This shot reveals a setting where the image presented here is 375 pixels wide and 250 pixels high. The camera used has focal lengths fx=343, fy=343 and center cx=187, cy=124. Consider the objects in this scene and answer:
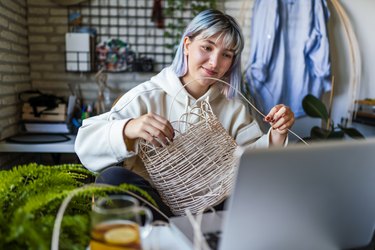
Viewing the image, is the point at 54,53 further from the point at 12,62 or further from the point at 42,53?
the point at 12,62

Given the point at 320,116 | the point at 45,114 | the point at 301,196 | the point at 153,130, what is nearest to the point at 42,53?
the point at 45,114

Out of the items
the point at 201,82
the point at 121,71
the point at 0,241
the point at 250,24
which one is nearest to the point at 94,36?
the point at 121,71

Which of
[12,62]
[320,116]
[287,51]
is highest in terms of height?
[287,51]

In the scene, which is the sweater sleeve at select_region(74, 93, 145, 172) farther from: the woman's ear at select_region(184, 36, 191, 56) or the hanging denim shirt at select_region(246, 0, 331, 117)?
the hanging denim shirt at select_region(246, 0, 331, 117)

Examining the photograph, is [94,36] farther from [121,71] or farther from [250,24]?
[250,24]

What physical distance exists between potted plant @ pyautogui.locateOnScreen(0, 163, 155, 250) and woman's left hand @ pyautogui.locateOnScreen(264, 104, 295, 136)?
58cm

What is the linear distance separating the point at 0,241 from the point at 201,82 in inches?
36.6

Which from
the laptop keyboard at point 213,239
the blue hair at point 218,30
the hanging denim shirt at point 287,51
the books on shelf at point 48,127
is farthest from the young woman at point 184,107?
the books on shelf at point 48,127

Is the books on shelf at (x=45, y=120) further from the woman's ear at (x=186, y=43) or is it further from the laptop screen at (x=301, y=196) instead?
the laptop screen at (x=301, y=196)

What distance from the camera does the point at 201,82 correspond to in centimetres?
136

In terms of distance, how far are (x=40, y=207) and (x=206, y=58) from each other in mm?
830

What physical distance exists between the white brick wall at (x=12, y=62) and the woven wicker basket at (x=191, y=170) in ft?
4.60

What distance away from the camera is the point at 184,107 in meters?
1.36

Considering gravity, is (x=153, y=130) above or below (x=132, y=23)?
below
